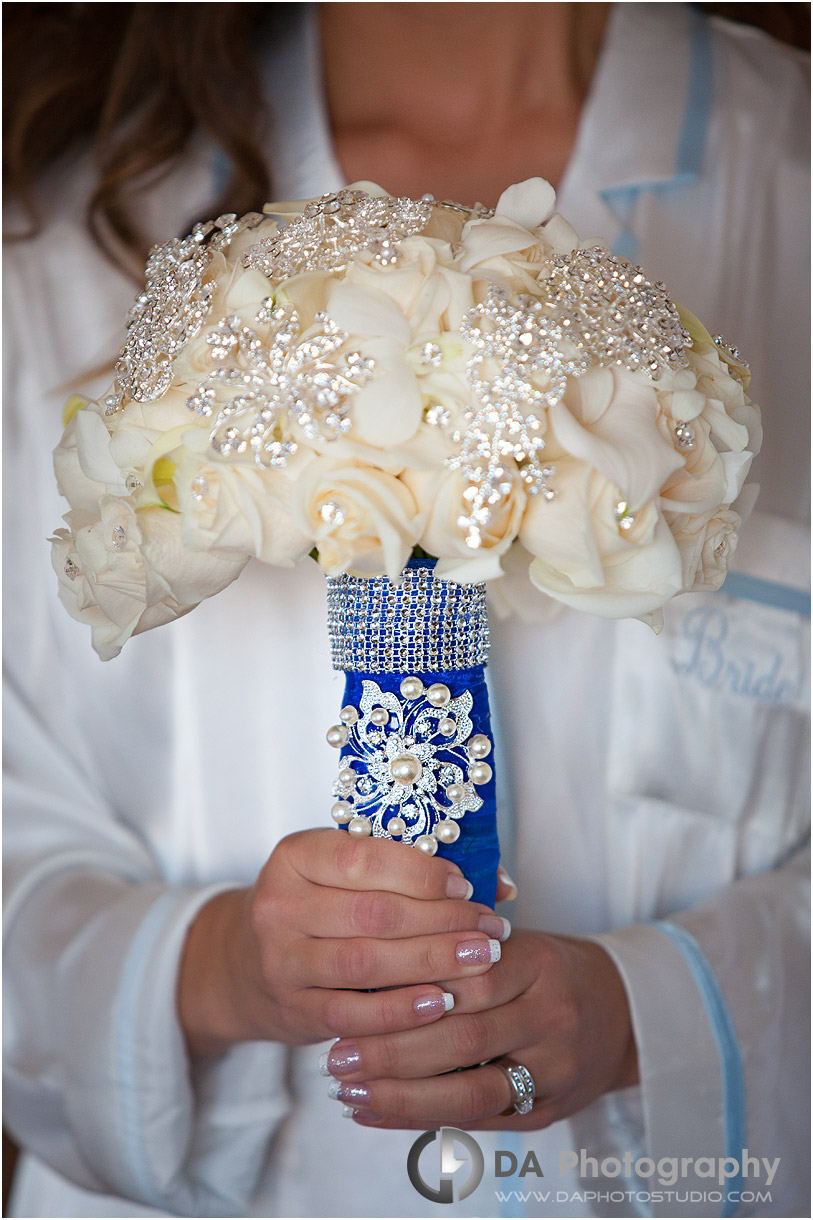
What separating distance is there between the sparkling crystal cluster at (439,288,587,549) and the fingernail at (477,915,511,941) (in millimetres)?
307

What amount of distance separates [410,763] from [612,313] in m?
0.33

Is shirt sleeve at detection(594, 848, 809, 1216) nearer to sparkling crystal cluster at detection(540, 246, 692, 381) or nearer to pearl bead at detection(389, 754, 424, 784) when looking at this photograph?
pearl bead at detection(389, 754, 424, 784)

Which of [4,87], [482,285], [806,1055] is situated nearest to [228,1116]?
[806,1055]

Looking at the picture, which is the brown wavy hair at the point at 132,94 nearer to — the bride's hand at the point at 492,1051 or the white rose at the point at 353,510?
the white rose at the point at 353,510

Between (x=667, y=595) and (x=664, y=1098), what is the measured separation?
2.17 ft

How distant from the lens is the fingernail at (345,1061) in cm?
71

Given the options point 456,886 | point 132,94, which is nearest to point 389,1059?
point 456,886

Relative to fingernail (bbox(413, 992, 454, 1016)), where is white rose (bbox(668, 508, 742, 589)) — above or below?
above

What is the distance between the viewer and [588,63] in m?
1.17

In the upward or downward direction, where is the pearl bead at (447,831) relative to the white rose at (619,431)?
downward

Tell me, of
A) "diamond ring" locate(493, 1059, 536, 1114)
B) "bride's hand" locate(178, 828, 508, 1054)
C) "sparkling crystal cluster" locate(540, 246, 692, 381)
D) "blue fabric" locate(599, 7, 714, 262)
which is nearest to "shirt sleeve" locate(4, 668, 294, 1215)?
"bride's hand" locate(178, 828, 508, 1054)

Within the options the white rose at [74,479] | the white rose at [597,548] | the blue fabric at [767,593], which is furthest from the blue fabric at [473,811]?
the blue fabric at [767,593]

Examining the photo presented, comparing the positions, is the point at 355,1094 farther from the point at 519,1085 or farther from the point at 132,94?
the point at 132,94

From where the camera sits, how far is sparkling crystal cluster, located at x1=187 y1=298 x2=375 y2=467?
55cm
